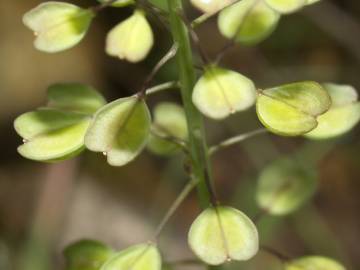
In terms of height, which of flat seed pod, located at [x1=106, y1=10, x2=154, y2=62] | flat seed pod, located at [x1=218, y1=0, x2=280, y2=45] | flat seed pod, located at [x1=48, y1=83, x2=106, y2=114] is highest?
flat seed pod, located at [x1=106, y1=10, x2=154, y2=62]

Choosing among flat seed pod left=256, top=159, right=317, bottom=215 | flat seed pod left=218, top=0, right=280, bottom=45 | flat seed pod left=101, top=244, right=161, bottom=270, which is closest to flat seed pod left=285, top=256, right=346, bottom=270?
flat seed pod left=256, top=159, right=317, bottom=215

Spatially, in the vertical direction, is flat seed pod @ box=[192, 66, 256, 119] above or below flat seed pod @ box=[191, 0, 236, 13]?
below

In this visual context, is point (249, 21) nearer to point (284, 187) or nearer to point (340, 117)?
point (340, 117)

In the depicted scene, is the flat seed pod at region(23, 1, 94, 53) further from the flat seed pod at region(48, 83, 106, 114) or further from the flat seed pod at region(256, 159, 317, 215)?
the flat seed pod at region(256, 159, 317, 215)

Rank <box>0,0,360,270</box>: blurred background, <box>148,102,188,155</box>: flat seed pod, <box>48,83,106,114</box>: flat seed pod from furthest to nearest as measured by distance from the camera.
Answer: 1. <box>0,0,360,270</box>: blurred background
2. <box>148,102,188,155</box>: flat seed pod
3. <box>48,83,106,114</box>: flat seed pod

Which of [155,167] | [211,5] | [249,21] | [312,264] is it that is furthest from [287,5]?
[155,167]

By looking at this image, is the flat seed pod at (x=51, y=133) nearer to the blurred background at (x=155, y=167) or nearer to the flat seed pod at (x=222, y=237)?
the flat seed pod at (x=222, y=237)

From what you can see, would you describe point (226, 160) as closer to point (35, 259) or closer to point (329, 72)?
point (329, 72)

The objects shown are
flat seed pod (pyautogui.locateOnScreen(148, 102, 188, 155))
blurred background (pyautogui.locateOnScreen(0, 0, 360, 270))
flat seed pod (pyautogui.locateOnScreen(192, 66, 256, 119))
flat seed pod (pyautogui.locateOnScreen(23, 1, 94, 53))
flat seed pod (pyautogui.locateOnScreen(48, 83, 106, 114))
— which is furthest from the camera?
blurred background (pyautogui.locateOnScreen(0, 0, 360, 270))
